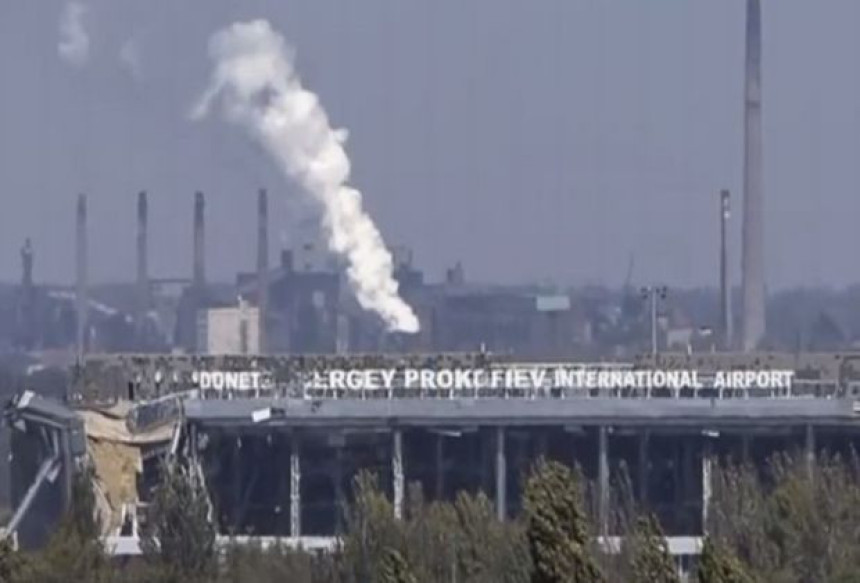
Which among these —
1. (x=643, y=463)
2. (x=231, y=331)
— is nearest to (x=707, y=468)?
(x=643, y=463)

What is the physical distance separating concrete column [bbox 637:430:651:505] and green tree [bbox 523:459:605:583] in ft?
210

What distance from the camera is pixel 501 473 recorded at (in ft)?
372

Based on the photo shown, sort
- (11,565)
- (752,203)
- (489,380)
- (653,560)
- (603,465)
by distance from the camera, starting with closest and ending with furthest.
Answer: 1. (653,560)
2. (11,565)
3. (603,465)
4. (489,380)
5. (752,203)

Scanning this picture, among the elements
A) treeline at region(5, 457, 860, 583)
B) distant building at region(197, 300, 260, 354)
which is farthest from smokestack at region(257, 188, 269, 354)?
treeline at region(5, 457, 860, 583)

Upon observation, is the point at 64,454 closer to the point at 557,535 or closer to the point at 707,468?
the point at 707,468

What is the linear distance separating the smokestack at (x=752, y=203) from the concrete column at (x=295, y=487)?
51670 millimetres

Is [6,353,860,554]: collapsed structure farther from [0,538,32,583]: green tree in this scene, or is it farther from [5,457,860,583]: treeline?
[0,538,32,583]: green tree

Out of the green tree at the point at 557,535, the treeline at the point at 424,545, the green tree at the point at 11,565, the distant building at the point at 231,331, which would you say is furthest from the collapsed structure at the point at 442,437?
the green tree at the point at 557,535

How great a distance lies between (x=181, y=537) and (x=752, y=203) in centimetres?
9052

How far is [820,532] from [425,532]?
24.4 ft

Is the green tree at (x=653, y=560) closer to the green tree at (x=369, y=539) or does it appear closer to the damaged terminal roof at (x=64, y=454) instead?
the green tree at (x=369, y=539)

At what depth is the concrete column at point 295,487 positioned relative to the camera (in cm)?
10969

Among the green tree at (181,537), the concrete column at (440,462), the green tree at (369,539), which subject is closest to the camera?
the green tree at (369,539)

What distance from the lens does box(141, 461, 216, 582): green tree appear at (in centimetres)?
7662
